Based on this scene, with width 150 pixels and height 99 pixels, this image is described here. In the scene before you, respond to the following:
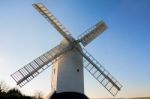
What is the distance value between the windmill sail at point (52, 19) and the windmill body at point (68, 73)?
977mm

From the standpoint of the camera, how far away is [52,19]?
21.9 meters

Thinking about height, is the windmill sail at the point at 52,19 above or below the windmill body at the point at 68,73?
above

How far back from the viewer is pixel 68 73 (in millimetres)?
20031

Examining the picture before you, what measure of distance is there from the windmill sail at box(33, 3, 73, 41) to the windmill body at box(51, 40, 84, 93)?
0.98 meters

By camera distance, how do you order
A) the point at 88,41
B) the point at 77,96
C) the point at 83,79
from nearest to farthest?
1. the point at 77,96
2. the point at 83,79
3. the point at 88,41

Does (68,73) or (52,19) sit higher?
(52,19)

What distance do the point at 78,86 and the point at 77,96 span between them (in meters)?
0.94

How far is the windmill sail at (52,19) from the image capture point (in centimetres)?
2161

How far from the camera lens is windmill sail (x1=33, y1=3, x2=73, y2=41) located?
2161cm

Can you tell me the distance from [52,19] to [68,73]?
5426 millimetres

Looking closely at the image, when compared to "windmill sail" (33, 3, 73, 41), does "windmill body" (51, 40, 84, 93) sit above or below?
below

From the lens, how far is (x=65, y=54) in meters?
20.8

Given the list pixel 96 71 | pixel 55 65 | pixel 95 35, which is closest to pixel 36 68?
pixel 55 65

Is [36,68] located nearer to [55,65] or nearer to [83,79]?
[55,65]
